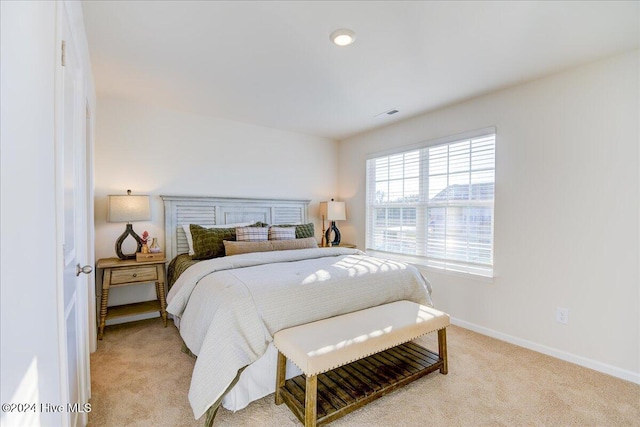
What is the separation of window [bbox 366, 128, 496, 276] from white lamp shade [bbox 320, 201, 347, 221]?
45cm

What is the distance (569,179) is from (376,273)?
175 centimetres

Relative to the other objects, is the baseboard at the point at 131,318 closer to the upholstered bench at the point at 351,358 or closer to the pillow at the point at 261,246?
the pillow at the point at 261,246

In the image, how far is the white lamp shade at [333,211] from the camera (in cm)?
440

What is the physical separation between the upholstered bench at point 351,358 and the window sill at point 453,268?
1101 mm

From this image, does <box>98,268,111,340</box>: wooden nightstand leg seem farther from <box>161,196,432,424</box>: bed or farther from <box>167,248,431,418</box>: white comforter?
<box>167,248,431,418</box>: white comforter

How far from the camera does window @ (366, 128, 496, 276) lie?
303 cm

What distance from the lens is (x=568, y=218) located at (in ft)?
8.04

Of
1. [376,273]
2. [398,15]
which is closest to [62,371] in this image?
[376,273]

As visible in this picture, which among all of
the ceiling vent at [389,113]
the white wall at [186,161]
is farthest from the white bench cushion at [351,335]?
the white wall at [186,161]

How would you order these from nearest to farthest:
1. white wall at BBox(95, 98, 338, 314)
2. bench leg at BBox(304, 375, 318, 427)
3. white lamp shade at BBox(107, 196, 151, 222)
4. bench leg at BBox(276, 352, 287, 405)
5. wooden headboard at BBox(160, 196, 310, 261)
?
bench leg at BBox(304, 375, 318, 427), bench leg at BBox(276, 352, 287, 405), white lamp shade at BBox(107, 196, 151, 222), white wall at BBox(95, 98, 338, 314), wooden headboard at BBox(160, 196, 310, 261)

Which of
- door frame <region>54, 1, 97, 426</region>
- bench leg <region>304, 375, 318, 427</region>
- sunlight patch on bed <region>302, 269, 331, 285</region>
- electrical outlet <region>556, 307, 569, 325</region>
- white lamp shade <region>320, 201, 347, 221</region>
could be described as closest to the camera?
door frame <region>54, 1, 97, 426</region>

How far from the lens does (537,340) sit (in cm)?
261

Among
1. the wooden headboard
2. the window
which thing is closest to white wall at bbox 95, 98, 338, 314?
the wooden headboard

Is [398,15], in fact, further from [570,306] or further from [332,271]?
[570,306]
